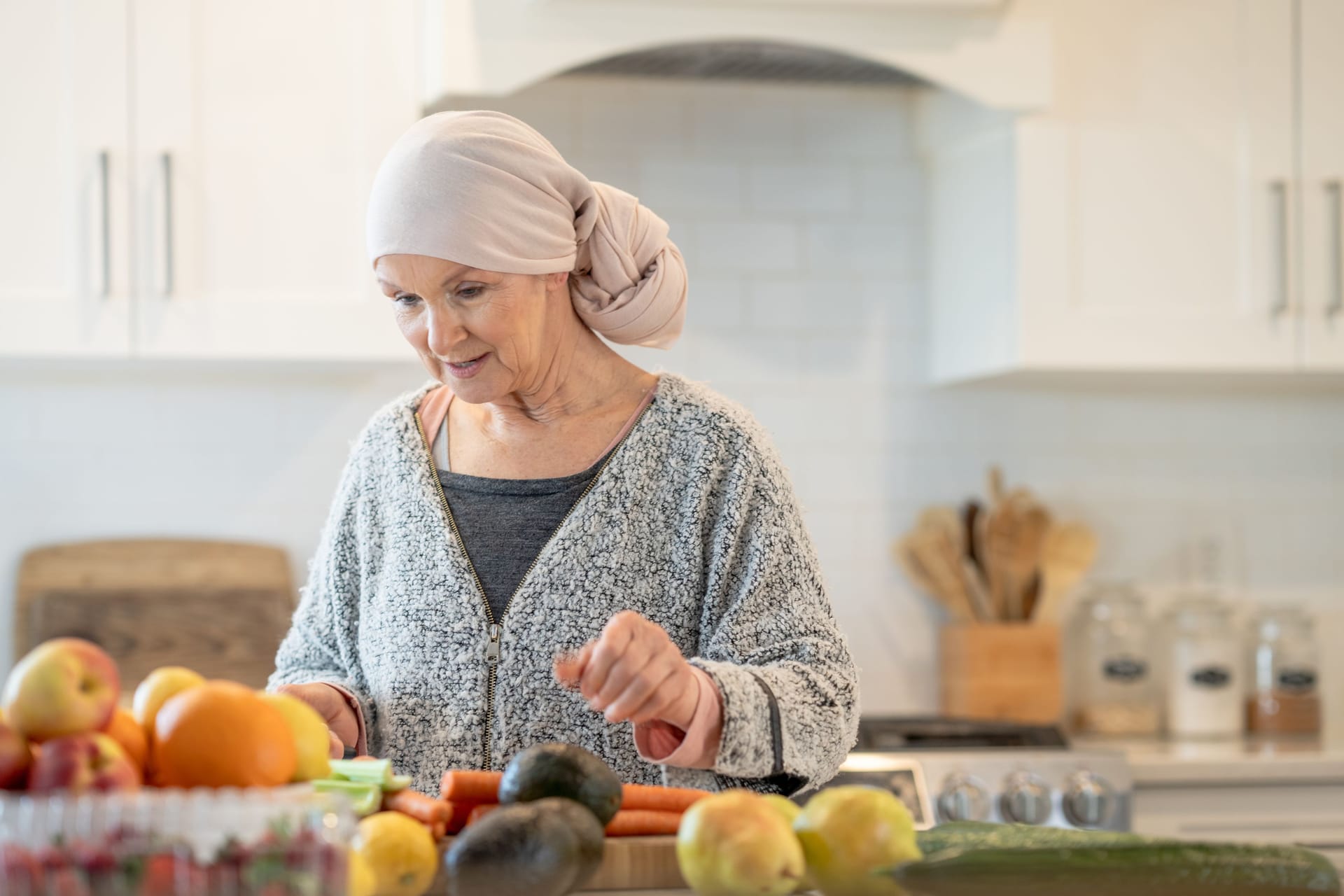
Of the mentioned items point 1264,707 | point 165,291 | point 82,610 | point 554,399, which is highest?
point 165,291

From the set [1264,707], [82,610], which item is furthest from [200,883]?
[1264,707]

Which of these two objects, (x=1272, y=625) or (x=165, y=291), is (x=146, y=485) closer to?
(x=165, y=291)

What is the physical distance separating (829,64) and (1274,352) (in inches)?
39.0

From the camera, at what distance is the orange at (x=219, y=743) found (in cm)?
84

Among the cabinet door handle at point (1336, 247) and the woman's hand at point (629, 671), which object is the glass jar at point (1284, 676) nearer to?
the cabinet door handle at point (1336, 247)

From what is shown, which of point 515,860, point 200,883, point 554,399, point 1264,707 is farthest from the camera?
point 1264,707

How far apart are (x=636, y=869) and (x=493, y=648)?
0.58 meters

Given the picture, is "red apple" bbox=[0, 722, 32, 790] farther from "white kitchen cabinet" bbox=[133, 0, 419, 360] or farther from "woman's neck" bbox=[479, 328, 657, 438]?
"white kitchen cabinet" bbox=[133, 0, 419, 360]

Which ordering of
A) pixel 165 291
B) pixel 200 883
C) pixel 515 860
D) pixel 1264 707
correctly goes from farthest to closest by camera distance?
pixel 1264 707 → pixel 165 291 → pixel 515 860 → pixel 200 883

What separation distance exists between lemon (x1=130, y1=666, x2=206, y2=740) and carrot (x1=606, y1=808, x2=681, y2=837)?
0.92 ft

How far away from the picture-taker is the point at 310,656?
163cm

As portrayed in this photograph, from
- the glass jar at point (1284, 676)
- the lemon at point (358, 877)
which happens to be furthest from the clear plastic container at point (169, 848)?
the glass jar at point (1284, 676)

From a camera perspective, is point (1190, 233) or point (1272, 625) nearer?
point (1190, 233)

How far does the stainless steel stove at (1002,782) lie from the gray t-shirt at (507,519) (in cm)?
106
